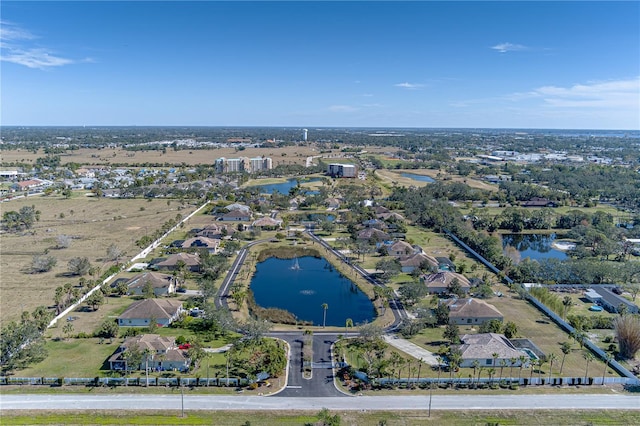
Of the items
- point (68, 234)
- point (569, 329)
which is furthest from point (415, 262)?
point (68, 234)

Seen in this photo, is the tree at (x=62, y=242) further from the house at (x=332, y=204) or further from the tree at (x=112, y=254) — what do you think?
the house at (x=332, y=204)

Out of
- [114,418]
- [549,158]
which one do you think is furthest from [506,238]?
[549,158]

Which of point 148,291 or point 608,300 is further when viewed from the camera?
point 608,300

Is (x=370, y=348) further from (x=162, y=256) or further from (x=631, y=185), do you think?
(x=631, y=185)

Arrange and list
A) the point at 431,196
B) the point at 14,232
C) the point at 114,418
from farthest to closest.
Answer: the point at 431,196 → the point at 14,232 → the point at 114,418

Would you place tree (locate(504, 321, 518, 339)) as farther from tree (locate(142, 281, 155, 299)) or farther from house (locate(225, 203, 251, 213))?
house (locate(225, 203, 251, 213))

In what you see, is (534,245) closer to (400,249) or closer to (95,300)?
(400,249)

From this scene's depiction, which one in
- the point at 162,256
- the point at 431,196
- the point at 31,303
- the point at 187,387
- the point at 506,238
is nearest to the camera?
the point at 187,387
